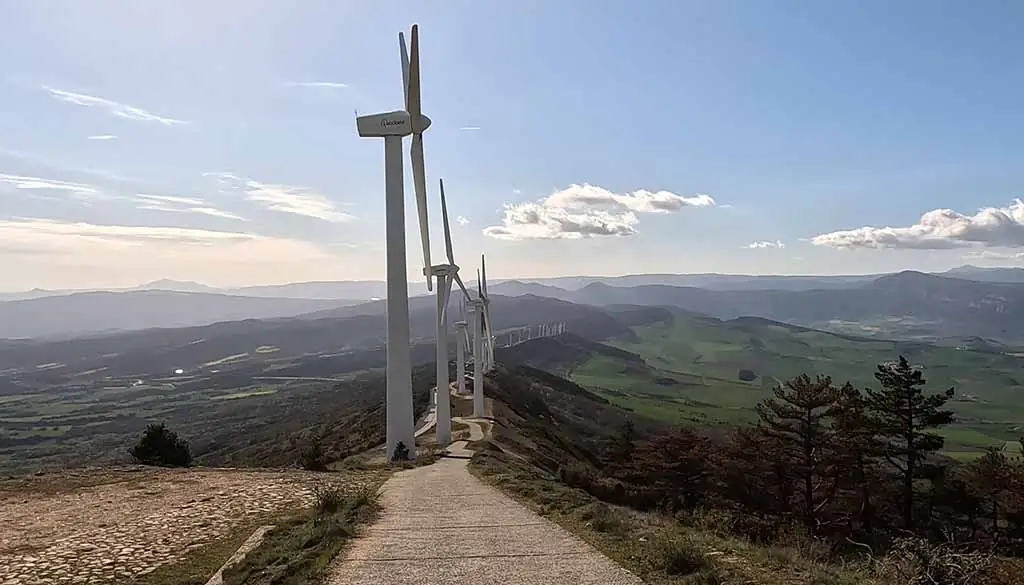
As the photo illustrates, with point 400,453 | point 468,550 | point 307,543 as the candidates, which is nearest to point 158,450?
point 400,453

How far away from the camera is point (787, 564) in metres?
11.7

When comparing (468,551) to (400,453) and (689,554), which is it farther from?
(400,453)

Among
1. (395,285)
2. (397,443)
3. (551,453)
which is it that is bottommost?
(551,453)

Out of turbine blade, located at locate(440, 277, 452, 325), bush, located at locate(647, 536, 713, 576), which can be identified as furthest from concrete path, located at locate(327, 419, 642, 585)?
turbine blade, located at locate(440, 277, 452, 325)

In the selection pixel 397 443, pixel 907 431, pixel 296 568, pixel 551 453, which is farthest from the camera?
pixel 551 453

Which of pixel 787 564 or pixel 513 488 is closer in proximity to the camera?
pixel 787 564

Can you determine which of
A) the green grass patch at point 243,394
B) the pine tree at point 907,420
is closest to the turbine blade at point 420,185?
the pine tree at point 907,420

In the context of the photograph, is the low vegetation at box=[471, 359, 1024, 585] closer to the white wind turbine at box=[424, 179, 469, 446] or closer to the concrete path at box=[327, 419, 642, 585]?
the white wind turbine at box=[424, 179, 469, 446]

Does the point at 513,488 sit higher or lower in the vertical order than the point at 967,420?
higher

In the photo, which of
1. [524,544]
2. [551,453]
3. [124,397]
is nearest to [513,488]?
[524,544]

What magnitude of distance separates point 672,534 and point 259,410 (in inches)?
5893

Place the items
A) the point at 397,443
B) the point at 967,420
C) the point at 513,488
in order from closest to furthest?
1. the point at 513,488
2. the point at 397,443
3. the point at 967,420

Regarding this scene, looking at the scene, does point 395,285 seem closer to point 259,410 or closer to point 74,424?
point 259,410

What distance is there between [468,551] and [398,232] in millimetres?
20095
